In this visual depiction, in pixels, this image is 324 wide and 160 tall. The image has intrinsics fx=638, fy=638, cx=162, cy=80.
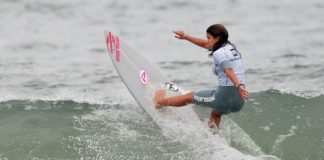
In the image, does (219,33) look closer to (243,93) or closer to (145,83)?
(243,93)

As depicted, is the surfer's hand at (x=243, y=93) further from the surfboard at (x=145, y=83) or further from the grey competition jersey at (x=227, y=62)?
the surfboard at (x=145, y=83)

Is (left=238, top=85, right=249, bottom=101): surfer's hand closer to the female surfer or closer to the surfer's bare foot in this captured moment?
the female surfer

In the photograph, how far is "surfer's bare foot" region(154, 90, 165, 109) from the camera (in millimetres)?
9438

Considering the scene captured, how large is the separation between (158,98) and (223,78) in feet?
4.71

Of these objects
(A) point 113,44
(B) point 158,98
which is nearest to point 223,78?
(B) point 158,98

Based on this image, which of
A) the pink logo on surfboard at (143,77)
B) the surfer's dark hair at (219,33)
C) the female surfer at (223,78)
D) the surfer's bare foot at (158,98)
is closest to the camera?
the female surfer at (223,78)

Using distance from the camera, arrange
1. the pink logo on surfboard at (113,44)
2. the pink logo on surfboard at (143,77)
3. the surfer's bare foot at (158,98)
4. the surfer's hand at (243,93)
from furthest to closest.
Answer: the pink logo on surfboard at (113,44)
the pink logo on surfboard at (143,77)
the surfer's bare foot at (158,98)
the surfer's hand at (243,93)

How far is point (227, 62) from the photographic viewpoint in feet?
26.8

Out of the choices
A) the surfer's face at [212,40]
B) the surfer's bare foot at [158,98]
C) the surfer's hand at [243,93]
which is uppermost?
the surfer's face at [212,40]

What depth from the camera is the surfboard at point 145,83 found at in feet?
31.2

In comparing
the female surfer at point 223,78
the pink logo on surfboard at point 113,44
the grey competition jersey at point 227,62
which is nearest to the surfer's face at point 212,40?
the female surfer at point 223,78

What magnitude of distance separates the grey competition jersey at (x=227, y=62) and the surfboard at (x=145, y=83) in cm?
122

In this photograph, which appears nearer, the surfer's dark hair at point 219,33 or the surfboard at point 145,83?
the surfer's dark hair at point 219,33

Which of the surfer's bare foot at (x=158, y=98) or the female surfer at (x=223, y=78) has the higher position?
the female surfer at (x=223, y=78)
